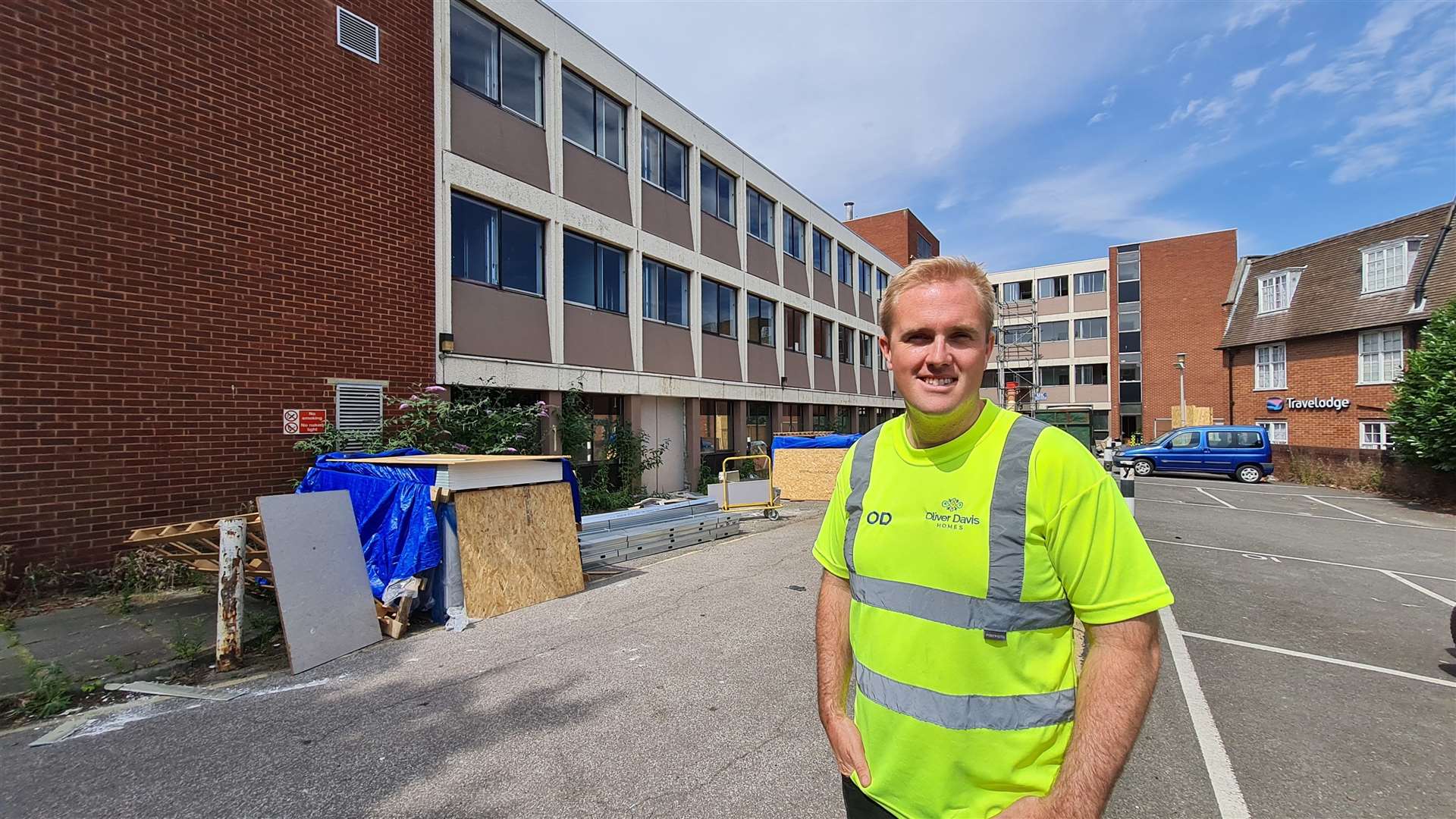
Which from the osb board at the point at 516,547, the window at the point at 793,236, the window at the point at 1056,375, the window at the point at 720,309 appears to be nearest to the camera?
the osb board at the point at 516,547

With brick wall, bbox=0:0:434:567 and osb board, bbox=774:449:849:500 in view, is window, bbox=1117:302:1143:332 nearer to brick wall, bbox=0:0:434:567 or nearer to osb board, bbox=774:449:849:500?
osb board, bbox=774:449:849:500

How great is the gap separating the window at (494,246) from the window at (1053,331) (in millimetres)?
44070

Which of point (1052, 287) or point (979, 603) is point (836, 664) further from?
point (1052, 287)

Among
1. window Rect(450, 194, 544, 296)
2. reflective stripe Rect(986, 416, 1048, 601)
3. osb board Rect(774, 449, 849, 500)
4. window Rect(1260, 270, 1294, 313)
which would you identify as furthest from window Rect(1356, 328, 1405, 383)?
reflective stripe Rect(986, 416, 1048, 601)

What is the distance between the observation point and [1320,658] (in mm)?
5125

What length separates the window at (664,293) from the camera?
15719 millimetres

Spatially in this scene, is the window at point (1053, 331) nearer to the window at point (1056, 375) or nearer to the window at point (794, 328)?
the window at point (1056, 375)

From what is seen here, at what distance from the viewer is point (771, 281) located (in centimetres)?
2155

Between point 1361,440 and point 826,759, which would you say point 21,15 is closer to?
point 826,759

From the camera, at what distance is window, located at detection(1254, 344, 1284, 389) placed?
83.1ft

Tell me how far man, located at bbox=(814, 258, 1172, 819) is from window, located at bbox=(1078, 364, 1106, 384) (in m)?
49.8

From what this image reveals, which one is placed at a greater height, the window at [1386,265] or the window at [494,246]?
the window at [1386,265]

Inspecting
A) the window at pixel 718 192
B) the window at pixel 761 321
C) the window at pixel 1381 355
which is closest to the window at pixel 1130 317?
the window at pixel 1381 355

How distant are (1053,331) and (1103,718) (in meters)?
51.7
